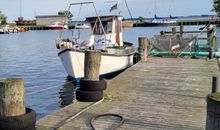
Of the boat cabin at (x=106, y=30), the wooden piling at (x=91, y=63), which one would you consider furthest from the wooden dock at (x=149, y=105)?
the boat cabin at (x=106, y=30)

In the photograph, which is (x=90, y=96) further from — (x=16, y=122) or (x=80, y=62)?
(x=80, y=62)

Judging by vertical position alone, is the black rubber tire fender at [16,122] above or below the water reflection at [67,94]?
above

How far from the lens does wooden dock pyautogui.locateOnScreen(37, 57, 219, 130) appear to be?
719 cm

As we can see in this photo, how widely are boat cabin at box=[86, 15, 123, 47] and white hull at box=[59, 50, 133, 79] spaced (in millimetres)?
1366

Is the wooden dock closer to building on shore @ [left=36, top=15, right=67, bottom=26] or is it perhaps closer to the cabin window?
the cabin window

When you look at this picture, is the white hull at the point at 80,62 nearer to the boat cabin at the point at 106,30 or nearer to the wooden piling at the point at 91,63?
the boat cabin at the point at 106,30

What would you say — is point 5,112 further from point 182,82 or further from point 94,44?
point 94,44

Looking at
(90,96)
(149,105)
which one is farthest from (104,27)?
→ (149,105)

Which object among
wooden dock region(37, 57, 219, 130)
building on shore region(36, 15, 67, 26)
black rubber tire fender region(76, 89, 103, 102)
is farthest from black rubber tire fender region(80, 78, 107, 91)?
building on shore region(36, 15, 67, 26)

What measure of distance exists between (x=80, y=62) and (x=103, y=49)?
70.3 inches

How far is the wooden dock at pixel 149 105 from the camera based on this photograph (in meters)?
7.19

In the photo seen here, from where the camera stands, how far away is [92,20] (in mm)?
18734

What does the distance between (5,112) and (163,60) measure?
13.1 metres

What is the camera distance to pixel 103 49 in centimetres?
1716
